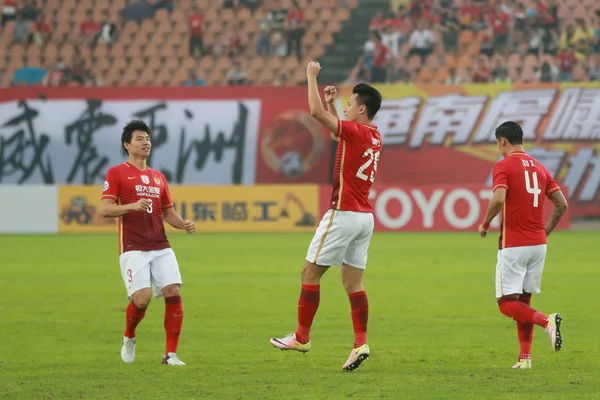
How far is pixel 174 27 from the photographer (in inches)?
1303

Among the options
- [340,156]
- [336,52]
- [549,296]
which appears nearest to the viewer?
[340,156]

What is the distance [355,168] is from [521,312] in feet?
5.59

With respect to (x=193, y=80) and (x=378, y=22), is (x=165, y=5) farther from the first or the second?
(x=378, y=22)

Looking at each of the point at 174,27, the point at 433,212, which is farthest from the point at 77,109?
the point at 433,212

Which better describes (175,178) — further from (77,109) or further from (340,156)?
(340,156)

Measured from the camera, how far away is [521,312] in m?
8.84

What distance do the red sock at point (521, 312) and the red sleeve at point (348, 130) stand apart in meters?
1.78

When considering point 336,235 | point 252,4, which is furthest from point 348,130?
point 252,4

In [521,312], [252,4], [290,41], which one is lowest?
[521,312]

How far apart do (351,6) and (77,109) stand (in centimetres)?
846

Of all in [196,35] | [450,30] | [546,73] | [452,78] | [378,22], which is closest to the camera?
[546,73]

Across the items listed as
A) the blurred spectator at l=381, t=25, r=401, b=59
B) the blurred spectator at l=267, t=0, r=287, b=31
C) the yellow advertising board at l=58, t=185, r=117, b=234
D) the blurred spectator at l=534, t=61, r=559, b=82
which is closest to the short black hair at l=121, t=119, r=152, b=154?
the yellow advertising board at l=58, t=185, r=117, b=234

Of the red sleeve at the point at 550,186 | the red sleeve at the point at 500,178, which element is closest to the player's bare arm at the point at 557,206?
the red sleeve at the point at 550,186

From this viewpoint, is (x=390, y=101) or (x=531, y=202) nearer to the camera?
(x=531, y=202)
